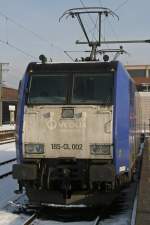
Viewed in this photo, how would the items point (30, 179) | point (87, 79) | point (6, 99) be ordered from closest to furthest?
1. point (30, 179)
2. point (87, 79)
3. point (6, 99)

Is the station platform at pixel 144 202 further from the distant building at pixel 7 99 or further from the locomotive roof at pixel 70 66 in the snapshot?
the distant building at pixel 7 99

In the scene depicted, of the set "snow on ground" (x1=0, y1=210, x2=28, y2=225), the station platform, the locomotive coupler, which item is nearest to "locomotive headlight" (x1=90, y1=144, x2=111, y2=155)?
the locomotive coupler

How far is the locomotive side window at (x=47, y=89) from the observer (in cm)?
998

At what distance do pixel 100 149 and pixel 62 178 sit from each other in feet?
2.77

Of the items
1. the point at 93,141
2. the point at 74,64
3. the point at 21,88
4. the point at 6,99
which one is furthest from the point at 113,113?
the point at 6,99

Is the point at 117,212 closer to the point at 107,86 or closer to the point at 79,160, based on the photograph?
the point at 79,160

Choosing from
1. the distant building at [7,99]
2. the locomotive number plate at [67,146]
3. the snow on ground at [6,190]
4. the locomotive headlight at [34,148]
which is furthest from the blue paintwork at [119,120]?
the distant building at [7,99]

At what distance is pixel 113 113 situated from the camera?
952 cm

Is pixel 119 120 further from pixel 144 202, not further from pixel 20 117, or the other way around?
pixel 20 117

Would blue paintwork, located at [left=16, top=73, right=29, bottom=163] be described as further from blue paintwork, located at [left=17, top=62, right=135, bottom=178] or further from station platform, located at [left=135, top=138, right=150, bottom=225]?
station platform, located at [left=135, top=138, right=150, bottom=225]

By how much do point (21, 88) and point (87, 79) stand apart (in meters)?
1.30

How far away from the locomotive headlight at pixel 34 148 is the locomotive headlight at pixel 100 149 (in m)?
0.92

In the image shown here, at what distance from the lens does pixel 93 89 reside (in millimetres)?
9953

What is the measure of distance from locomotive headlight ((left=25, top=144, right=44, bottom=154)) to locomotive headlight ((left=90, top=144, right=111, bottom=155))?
92 cm
